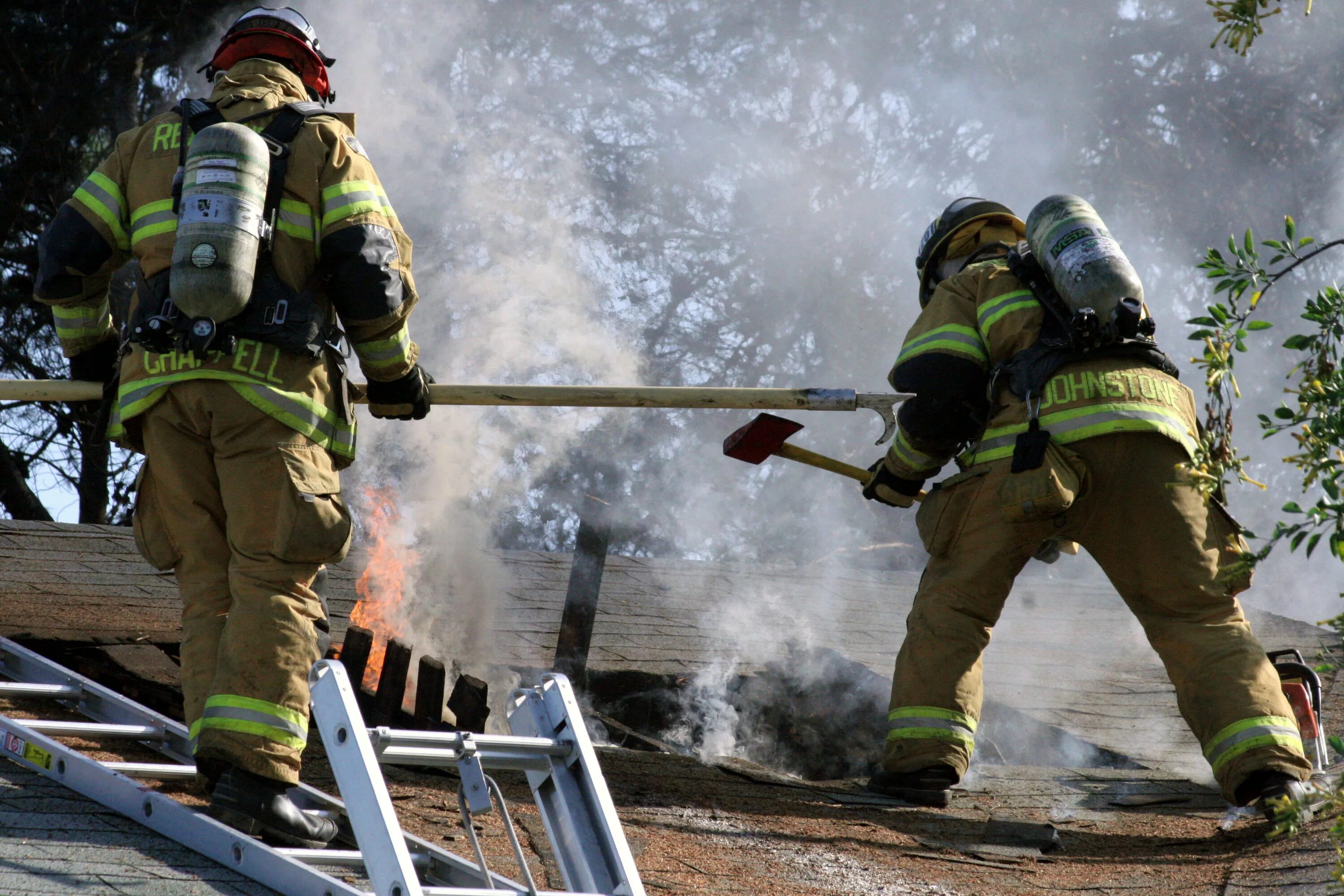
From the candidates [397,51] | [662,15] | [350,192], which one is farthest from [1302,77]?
[350,192]

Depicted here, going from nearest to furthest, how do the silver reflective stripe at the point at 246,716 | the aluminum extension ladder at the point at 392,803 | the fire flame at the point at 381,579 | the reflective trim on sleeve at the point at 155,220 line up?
the aluminum extension ladder at the point at 392,803 → the silver reflective stripe at the point at 246,716 → the reflective trim on sleeve at the point at 155,220 → the fire flame at the point at 381,579

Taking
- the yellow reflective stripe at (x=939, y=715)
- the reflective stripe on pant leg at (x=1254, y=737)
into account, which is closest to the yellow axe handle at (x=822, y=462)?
the yellow reflective stripe at (x=939, y=715)

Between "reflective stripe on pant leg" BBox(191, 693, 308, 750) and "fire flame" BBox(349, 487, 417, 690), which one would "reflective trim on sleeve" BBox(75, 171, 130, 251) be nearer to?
"reflective stripe on pant leg" BBox(191, 693, 308, 750)

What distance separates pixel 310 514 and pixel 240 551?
173 mm

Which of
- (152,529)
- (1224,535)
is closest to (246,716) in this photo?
(152,529)

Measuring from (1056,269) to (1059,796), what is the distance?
5.75ft

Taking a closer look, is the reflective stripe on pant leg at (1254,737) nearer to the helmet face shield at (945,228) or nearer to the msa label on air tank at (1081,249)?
the msa label on air tank at (1081,249)

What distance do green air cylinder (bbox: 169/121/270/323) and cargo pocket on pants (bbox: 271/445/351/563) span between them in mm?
365

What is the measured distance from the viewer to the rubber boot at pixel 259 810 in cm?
264

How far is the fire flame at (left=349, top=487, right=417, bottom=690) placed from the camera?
536 centimetres

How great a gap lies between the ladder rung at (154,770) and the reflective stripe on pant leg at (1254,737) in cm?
268

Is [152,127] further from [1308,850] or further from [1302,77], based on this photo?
[1302,77]

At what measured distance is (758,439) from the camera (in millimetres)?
4523

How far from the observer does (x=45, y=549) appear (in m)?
5.69
